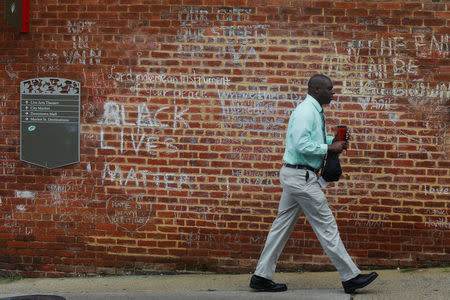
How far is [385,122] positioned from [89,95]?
3.16 metres

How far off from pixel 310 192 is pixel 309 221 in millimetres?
296

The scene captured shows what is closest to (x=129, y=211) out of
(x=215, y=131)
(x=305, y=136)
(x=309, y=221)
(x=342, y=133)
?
(x=215, y=131)

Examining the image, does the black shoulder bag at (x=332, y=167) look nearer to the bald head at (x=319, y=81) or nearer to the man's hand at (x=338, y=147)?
the man's hand at (x=338, y=147)

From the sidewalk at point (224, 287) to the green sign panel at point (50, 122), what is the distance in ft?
4.38

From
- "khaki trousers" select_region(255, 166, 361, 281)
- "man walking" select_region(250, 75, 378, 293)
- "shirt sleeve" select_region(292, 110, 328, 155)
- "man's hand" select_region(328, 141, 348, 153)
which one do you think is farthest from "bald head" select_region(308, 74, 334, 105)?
"khaki trousers" select_region(255, 166, 361, 281)

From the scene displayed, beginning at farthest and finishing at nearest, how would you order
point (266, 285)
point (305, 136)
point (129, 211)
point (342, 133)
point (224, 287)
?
point (129, 211)
point (224, 287)
point (266, 285)
point (342, 133)
point (305, 136)

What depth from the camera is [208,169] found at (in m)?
6.52

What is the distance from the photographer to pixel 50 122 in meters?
6.73

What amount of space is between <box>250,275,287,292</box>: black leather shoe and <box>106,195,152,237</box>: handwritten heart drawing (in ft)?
4.99

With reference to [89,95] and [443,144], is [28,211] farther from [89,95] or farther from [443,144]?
[443,144]

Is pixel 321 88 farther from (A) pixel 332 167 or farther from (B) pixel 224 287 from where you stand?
(B) pixel 224 287

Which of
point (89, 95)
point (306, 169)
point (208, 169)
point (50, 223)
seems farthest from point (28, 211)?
point (306, 169)

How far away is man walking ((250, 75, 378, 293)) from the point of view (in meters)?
5.35

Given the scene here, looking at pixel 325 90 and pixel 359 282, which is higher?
pixel 325 90
